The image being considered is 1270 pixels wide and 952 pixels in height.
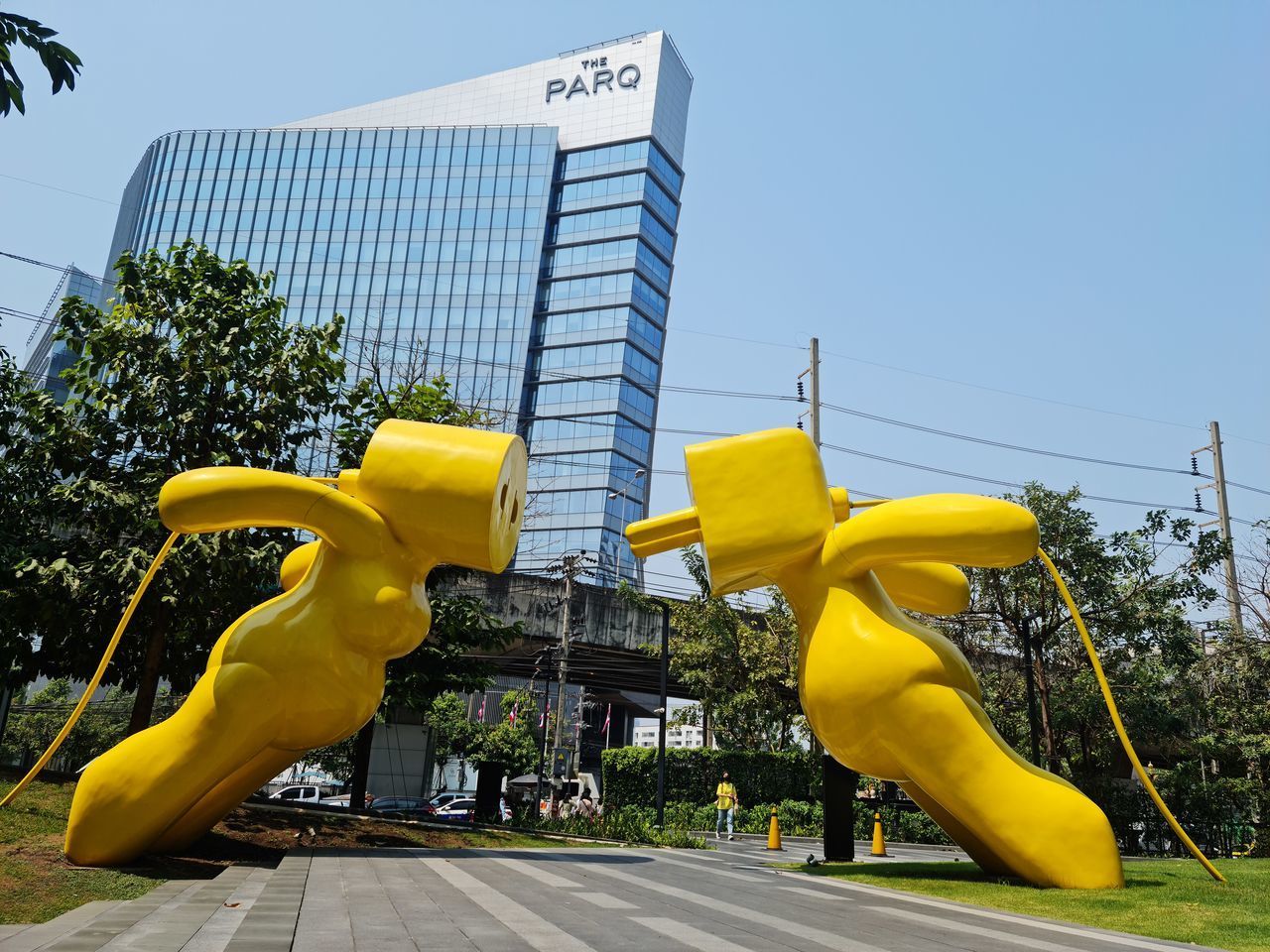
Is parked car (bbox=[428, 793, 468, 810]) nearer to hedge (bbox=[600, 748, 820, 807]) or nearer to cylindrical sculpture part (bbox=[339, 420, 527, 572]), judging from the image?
hedge (bbox=[600, 748, 820, 807])

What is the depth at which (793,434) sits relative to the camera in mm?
11469

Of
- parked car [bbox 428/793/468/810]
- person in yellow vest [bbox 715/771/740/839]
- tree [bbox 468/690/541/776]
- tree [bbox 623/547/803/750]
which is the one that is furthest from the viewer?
tree [bbox 468/690/541/776]

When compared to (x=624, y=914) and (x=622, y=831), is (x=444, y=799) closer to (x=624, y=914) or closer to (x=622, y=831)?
(x=622, y=831)

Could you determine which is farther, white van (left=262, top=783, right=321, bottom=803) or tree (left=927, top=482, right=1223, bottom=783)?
white van (left=262, top=783, right=321, bottom=803)

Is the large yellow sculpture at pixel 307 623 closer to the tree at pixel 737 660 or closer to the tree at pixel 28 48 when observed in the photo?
the tree at pixel 28 48

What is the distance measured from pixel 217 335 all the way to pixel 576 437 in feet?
214

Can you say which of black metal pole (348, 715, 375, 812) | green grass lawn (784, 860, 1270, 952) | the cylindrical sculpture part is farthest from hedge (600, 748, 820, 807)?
the cylindrical sculpture part

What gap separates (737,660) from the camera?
31.0m

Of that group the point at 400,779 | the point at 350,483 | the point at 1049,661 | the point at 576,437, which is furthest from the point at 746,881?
the point at 576,437

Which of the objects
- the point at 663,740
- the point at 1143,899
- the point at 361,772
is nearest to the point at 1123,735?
the point at 1143,899

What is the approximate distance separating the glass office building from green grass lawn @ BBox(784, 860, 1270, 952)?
67736 mm

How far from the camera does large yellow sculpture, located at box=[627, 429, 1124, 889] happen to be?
1011cm

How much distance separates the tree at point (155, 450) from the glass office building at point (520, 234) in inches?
2389

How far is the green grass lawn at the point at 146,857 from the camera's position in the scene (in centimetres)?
877
